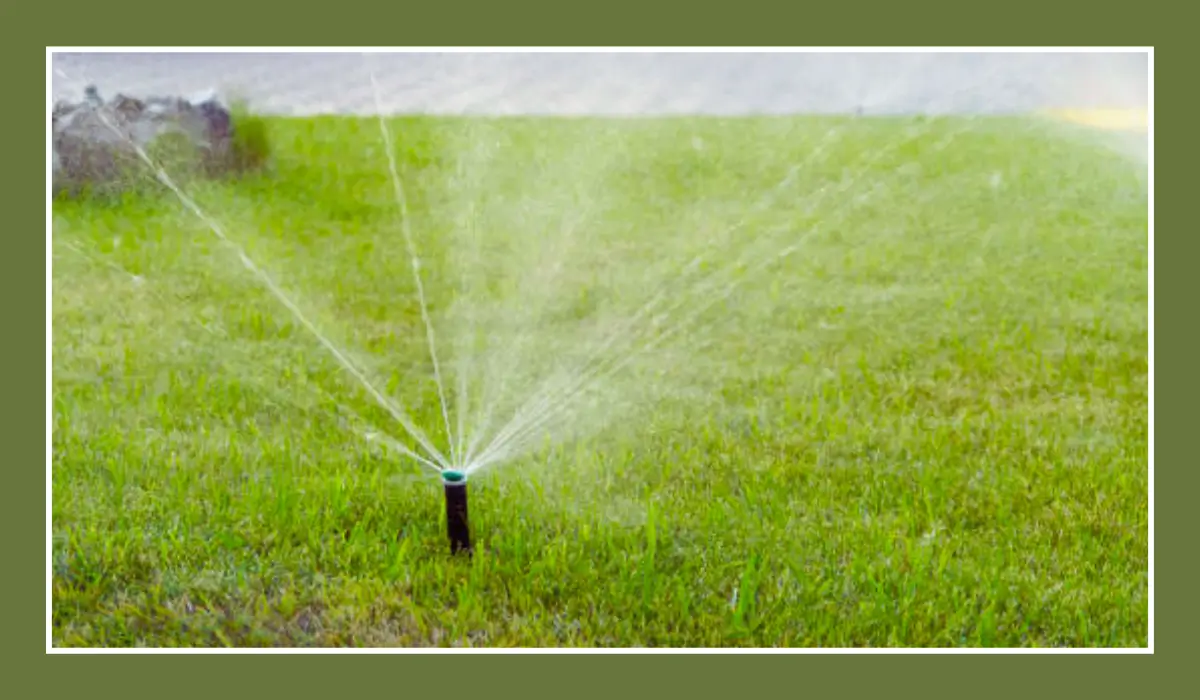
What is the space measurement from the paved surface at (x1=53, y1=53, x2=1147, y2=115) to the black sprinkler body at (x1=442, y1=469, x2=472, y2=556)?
188 centimetres

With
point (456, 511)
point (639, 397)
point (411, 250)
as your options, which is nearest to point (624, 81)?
point (639, 397)

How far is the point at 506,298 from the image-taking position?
5891 mm

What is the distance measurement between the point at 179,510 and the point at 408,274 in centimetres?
238

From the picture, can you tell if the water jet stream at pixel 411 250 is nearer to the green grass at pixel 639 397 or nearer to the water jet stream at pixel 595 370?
the green grass at pixel 639 397

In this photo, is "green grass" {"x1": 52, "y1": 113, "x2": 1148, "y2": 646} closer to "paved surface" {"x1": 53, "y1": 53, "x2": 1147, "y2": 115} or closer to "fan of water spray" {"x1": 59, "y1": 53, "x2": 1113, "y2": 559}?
"fan of water spray" {"x1": 59, "y1": 53, "x2": 1113, "y2": 559}

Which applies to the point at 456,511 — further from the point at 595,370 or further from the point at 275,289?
the point at 275,289

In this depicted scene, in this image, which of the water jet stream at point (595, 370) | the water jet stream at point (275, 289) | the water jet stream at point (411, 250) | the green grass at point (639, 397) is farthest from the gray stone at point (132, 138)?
the water jet stream at point (595, 370)

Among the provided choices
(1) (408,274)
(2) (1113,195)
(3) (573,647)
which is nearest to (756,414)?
(3) (573,647)

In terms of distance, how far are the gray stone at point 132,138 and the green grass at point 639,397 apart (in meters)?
0.18

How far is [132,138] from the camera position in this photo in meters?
5.86

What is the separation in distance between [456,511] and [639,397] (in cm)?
150

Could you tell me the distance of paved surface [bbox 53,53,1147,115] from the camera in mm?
4625

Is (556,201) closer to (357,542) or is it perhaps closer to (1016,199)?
(1016,199)

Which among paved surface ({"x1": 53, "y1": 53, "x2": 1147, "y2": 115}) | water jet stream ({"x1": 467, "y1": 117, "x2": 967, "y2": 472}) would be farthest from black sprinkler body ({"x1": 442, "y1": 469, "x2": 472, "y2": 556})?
paved surface ({"x1": 53, "y1": 53, "x2": 1147, "y2": 115})
